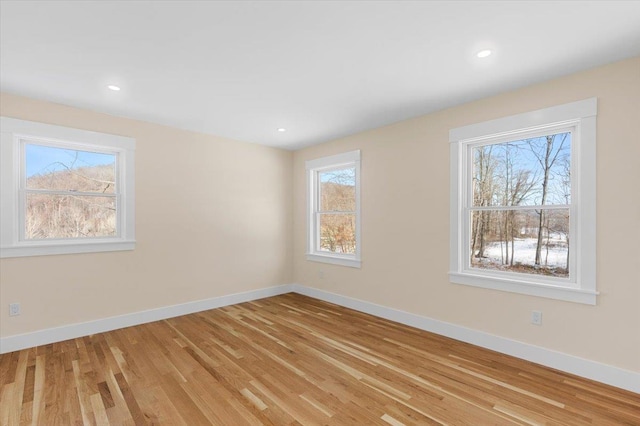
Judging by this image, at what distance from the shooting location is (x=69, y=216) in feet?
11.3

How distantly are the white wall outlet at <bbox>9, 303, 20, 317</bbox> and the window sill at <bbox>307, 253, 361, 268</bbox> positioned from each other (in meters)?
3.56

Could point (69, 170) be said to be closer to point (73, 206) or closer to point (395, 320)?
point (73, 206)

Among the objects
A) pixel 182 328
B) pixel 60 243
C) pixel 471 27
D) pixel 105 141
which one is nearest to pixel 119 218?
pixel 60 243

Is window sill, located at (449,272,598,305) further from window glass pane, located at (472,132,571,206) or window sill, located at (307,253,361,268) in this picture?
window sill, located at (307,253,361,268)

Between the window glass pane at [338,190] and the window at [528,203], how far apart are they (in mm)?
1623

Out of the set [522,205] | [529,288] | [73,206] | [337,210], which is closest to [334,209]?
[337,210]

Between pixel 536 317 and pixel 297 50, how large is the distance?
10.1 feet

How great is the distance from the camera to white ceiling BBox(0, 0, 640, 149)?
182 cm

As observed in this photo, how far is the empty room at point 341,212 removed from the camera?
2.02 metres

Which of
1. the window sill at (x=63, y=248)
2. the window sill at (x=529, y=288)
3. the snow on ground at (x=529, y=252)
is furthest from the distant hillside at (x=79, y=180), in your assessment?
the snow on ground at (x=529, y=252)

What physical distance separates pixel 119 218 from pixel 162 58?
229cm

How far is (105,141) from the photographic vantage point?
3.55 meters

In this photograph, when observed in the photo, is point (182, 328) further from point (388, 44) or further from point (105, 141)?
point (388, 44)

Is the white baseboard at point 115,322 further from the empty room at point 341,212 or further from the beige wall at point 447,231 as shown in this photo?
the beige wall at point 447,231
